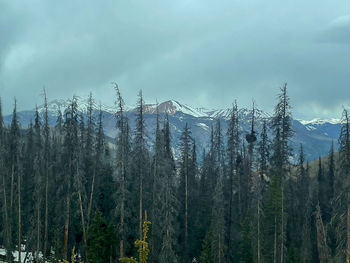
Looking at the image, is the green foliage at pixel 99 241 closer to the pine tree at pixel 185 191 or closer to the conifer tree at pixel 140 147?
the conifer tree at pixel 140 147

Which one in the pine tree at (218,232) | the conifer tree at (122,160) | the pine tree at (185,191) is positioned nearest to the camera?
the conifer tree at (122,160)

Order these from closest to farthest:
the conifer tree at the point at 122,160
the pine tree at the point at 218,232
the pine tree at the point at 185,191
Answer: the conifer tree at the point at 122,160 → the pine tree at the point at 218,232 → the pine tree at the point at 185,191

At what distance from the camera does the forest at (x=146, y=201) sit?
105 feet

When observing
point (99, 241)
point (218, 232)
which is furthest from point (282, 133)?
point (99, 241)

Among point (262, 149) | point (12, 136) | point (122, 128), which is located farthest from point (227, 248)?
point (12, 136)

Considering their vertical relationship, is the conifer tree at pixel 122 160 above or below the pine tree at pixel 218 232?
above

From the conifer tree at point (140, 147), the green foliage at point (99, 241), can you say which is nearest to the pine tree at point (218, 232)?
the conifer tree at point (140, 147)

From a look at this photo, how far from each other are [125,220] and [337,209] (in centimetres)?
1832

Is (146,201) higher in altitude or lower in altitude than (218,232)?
higher

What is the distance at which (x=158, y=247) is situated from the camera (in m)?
38.4

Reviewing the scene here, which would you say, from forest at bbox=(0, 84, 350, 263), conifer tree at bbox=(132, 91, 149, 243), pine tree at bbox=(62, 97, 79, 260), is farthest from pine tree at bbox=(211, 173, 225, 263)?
pine tree at bbox=(62, 97, 79, 260)

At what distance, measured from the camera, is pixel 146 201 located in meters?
38.3

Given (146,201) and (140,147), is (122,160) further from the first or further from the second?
(146,201)

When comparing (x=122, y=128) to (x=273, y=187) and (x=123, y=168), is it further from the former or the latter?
(x=273, y=187)
